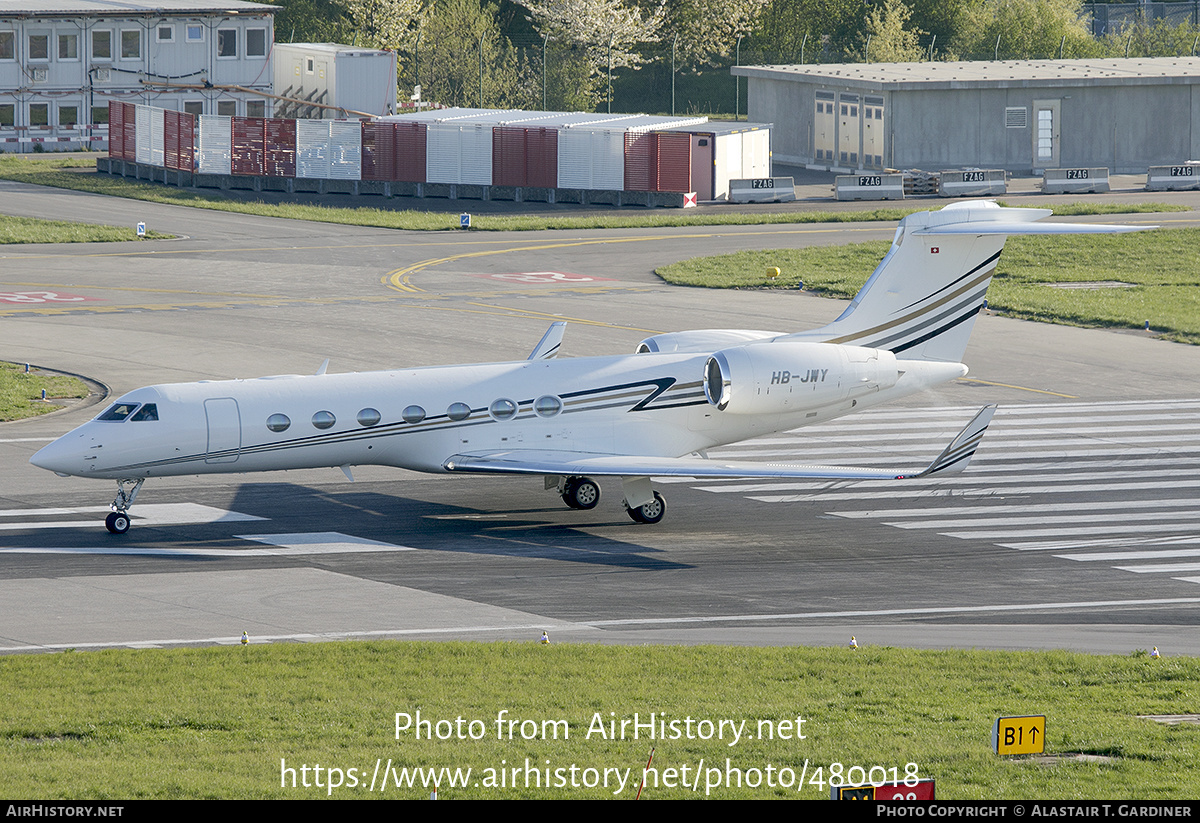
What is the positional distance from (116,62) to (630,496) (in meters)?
75.0

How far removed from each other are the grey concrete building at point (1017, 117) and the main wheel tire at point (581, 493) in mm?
60933

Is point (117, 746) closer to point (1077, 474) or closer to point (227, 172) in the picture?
point (1077, 474)

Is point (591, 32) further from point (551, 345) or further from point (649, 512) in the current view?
point (649, 512)

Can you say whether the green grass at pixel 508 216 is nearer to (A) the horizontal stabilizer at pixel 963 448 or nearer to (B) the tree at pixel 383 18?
(B) the tree at pixel 383 18

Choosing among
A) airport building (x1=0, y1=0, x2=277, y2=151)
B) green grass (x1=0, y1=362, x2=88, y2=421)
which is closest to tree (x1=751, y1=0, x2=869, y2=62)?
airport building (x1=0, y1=0, x2=277, y2=151)

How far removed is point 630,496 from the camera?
29781 millimetres

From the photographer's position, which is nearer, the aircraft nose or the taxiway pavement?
the taxiway pavement

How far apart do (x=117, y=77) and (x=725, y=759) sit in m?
88.5

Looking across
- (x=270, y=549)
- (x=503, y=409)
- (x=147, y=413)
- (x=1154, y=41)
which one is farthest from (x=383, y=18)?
(x=270, y=549)

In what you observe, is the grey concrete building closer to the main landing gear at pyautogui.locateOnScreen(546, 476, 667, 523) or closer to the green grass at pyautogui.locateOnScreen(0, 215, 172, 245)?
the green grass at pyautogui.locateOnScreen(0, 215, 172, 245)

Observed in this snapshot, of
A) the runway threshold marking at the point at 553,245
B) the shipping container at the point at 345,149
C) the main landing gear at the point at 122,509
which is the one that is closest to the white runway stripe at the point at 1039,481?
the main landing gear at the point at 122,509

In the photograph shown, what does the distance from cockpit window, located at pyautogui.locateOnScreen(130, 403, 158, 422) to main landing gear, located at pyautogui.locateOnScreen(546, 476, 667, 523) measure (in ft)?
26.6

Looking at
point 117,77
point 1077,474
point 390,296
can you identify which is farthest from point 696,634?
point 117,77

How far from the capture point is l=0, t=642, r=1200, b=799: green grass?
1490cm
